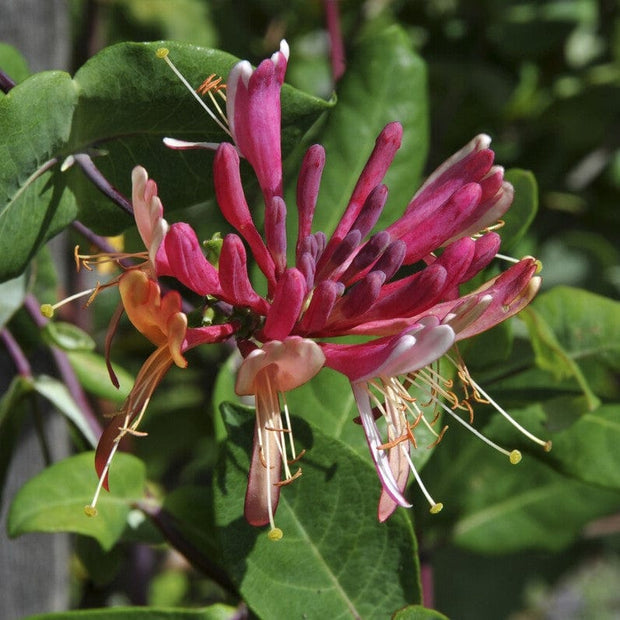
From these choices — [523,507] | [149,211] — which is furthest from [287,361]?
[523,507]

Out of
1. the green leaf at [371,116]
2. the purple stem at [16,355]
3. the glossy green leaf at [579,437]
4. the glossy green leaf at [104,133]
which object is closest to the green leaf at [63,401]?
the purple stem at [16,355]

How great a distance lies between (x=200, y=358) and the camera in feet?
6.17

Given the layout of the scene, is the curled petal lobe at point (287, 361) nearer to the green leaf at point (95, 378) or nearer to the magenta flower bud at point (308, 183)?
the magenta flower bud at point (308, 183)

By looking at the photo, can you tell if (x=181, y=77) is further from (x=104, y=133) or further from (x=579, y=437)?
(x=579, y=437)

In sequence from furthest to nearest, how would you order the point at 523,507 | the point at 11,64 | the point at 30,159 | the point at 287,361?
the point at 523,507, the point at 11,64, the point at 30,159, the point at 287,361

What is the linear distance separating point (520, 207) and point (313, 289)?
12.1 inches

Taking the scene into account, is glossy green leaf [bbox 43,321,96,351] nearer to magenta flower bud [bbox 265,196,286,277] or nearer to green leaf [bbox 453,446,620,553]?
magenta flower bud [bbox 265,196,286,277]

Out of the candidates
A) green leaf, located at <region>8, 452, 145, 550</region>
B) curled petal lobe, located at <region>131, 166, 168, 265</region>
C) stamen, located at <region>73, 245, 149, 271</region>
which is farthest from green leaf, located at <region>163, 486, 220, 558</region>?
curled petal lobe, located at <region>131, 166, 168, 265</region>

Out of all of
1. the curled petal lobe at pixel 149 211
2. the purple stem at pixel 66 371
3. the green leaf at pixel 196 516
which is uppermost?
the curled petal lobe at pixel 149 211

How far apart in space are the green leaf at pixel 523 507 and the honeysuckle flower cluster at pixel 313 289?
0.49 metres

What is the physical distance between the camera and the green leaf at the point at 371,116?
1029mm

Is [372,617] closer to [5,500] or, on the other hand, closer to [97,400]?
[5,500]

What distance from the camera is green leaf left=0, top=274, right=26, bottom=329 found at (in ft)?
3.13

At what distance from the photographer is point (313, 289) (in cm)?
75
